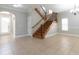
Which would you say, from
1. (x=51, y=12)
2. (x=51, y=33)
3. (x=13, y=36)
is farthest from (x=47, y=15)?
(x=13, y=36)

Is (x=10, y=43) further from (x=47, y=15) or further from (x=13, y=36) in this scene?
(x=47, y=15)

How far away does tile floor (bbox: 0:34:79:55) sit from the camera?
2336mm

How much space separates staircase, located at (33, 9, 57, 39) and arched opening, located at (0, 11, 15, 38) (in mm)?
451

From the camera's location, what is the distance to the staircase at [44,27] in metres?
2.40

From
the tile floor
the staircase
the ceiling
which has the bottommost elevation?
the tile floor

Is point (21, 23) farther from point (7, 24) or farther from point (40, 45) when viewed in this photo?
point (40, 45)

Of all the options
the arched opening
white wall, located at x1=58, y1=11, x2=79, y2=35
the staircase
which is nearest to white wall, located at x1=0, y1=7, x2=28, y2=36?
the arched opening

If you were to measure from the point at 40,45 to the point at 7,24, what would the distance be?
758mm

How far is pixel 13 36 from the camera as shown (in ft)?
7.98

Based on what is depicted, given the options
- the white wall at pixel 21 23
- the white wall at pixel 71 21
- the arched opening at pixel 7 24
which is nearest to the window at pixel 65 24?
the white wall at pixel 71 21

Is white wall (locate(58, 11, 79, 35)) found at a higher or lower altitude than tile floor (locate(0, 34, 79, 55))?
higher

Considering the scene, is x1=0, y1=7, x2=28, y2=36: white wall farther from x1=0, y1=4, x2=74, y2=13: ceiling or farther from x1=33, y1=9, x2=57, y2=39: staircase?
x1=33, y1=9, x2=57, y2=39: staircase

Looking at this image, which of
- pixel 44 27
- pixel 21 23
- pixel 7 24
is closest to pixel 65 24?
pixel 44 27

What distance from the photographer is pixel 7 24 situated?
7.91 ft
